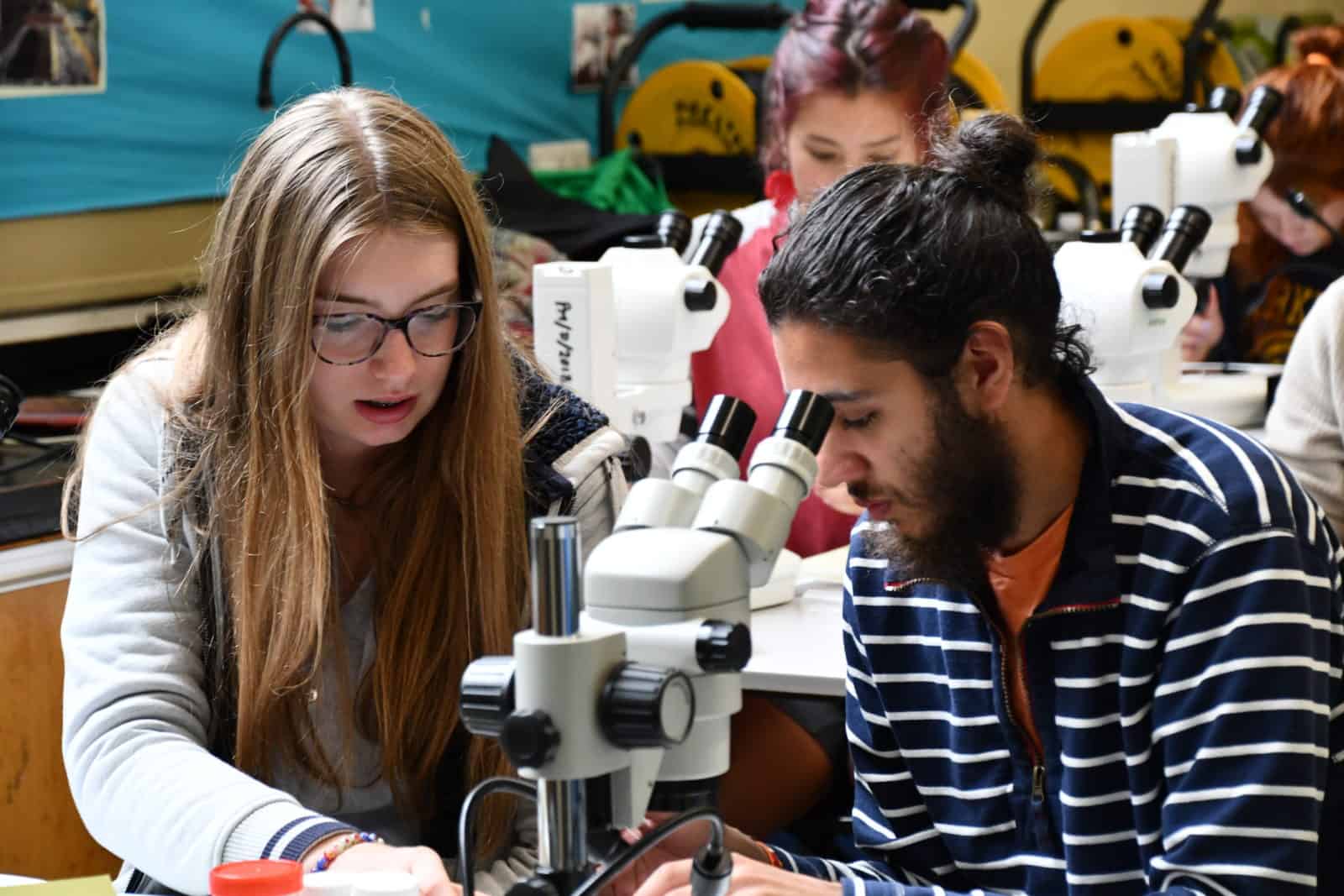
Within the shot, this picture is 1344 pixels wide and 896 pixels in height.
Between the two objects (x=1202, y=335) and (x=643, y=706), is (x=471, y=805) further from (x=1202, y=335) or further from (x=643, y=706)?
(x=1202, y=335)

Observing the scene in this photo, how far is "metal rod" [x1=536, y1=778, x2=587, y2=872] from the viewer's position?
896 mm

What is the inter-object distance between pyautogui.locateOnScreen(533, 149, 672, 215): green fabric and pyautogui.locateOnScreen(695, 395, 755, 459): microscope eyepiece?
2895 mm

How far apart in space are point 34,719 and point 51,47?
1178 mm

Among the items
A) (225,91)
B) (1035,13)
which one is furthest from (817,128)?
(1035,13)

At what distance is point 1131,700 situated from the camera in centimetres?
128

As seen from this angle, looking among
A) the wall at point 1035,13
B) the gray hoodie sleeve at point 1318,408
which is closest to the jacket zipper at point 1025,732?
the gray hoodie sleeve at point 1318,408

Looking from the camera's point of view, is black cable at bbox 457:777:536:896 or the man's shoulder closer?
black cable at bbox 457:777:536:896

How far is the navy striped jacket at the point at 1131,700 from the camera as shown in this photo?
120 cm

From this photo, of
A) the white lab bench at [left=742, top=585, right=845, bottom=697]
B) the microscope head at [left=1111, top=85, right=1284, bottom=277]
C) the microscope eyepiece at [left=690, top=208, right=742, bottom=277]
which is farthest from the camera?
the microscope head at [left=1111, top=85, right=1284, bottom=277]

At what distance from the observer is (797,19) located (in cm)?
287

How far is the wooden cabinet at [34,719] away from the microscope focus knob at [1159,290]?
4.89ft

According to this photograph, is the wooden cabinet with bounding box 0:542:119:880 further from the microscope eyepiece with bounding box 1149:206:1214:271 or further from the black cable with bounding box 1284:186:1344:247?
the black cable with bounding box 1284:186:1344:247

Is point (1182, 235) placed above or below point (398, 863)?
above

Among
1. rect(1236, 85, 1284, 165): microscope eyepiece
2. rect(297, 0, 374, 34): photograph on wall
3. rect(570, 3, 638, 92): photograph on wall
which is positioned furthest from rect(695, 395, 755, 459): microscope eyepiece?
rect(570, 3, 638, 92): photograph on wall
